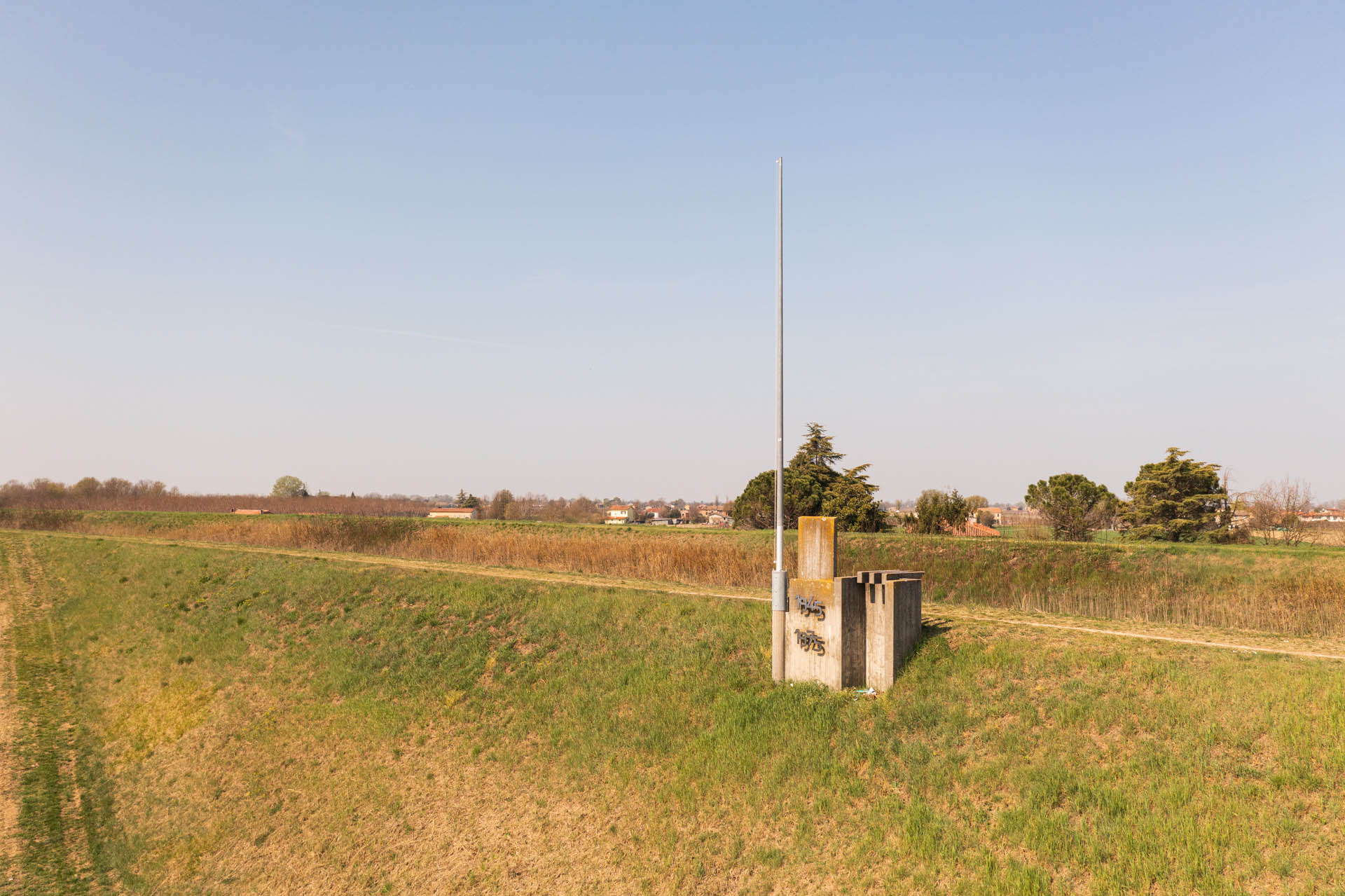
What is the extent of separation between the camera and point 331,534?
4997cm

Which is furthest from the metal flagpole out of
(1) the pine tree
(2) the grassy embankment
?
(1) the pine tree

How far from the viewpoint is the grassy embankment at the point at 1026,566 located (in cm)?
2131

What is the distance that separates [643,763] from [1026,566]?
21.4m

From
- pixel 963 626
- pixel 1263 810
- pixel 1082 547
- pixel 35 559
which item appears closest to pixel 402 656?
pixel 963 626

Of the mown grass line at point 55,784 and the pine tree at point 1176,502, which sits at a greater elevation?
the pine tree at point 1176,502

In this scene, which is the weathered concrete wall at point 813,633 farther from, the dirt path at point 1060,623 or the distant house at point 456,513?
the distant house at point 456,513

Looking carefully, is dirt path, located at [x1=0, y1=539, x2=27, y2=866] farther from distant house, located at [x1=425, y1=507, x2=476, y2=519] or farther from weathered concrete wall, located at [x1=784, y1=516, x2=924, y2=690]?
distant house, located at [x1=425, y1=507, x2=476, y2=519]

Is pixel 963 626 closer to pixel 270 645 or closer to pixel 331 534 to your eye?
pixel 270 645

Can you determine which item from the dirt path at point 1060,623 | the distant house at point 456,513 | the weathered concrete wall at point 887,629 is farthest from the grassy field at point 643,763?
the distant house at point 456,513

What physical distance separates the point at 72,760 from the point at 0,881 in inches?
261

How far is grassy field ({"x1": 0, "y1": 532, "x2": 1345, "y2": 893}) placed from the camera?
10.8 meters

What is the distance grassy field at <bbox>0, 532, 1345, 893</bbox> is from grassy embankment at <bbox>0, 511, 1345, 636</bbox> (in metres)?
7.57

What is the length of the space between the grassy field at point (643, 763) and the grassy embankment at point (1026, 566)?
757 cm

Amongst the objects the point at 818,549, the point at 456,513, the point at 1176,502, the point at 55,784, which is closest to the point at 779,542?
→ the point at 818,549
